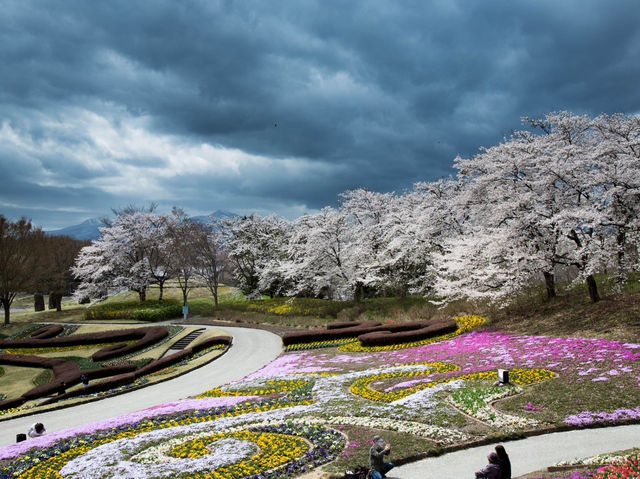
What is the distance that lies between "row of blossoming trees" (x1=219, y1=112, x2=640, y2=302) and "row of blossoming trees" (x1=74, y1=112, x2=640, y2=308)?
0.31 ft

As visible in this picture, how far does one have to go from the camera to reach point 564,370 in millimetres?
15773

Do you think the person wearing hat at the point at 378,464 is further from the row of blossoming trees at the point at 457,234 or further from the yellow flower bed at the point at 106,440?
the row of blossoming trees at the point at 457,234

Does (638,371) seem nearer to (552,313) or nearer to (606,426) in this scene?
(606,426)

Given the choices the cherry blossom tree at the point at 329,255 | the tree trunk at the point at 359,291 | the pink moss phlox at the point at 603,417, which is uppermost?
the cherry blossom tree at the point at 329,255

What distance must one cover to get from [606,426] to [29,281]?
61.0 metres

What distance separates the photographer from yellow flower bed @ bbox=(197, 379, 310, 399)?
18844mm

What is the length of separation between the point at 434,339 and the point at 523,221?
9088mm

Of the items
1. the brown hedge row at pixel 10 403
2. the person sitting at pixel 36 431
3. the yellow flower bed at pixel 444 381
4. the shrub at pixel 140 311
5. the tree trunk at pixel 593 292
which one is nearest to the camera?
the yellow flower bed at pixel 444 381

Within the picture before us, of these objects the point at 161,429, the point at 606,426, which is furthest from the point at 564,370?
the point at 161,429

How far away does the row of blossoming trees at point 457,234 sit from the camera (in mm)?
22609

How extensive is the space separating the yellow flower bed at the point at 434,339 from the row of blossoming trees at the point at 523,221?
2281 millimetres

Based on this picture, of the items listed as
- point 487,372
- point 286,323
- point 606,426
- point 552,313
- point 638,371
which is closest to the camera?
point 606,426

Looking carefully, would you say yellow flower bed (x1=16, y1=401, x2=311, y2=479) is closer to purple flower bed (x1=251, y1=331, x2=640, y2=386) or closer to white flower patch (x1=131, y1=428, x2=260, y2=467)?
white flower patch (x1=131, y1=428, x2=260, y2=467)

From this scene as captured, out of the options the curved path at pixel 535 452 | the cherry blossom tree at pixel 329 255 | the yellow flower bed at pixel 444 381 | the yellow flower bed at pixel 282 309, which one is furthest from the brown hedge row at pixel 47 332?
the curved path at pixel 535 452
